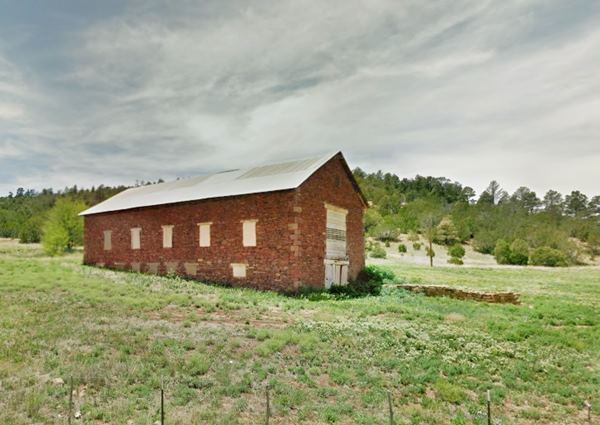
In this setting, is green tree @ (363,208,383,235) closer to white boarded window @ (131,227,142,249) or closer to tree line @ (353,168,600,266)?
tree line @ (353,168,600,266)

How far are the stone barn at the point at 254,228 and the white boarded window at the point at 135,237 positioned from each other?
0.07 m

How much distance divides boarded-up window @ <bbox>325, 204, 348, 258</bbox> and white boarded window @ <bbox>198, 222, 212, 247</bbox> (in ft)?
22.9

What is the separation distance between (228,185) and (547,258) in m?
50.6

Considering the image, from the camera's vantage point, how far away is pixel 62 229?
168 ft

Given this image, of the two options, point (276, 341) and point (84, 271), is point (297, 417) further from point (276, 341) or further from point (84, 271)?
point (84, 271)

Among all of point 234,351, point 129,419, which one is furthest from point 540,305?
point 129,419

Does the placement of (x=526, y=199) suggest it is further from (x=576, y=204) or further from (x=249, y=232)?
(x=249, y=232)

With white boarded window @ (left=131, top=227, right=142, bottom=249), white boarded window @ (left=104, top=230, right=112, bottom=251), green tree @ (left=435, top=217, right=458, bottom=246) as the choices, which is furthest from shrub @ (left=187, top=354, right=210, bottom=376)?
green tree @ (left=435, top=217, right=458, bottom=246)

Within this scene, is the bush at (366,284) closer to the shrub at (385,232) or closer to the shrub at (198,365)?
the shrub at (198,365)

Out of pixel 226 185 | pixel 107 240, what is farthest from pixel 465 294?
pixel 107 240

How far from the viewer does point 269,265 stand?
72.8ft

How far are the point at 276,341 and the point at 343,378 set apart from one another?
268 cm

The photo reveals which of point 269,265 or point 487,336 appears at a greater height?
point 269,265

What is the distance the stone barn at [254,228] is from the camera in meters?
22.1
